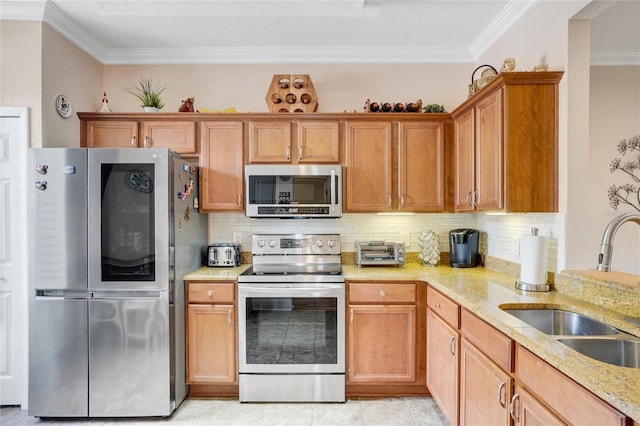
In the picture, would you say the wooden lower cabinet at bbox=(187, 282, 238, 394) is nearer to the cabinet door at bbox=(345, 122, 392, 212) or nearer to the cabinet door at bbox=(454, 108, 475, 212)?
the cabinet door at bbox=(345, 122, 392, 212)

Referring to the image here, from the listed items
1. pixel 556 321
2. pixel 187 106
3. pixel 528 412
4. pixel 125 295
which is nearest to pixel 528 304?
pixel 556 321

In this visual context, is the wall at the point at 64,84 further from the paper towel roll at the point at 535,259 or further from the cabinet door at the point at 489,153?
the paper towel roll at the point at 535,259

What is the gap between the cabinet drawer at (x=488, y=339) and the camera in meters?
1.46

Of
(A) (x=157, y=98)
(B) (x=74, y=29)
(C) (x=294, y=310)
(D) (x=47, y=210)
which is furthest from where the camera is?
(A) (x=157, y=98)

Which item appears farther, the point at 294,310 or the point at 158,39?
the point at 158,39

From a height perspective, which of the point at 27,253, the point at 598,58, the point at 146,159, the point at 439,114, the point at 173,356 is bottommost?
the point at 173,356

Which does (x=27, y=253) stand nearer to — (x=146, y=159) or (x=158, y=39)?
(x=146, y=159)

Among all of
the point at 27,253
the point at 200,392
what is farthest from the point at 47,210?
the point at 200,392

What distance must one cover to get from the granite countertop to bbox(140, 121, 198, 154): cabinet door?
105 cm

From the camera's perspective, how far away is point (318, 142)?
2887mm

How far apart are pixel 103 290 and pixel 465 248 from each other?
2.79 metres

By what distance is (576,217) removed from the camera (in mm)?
1951

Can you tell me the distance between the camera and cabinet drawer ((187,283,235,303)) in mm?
2562

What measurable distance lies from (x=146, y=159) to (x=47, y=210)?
742 mm
